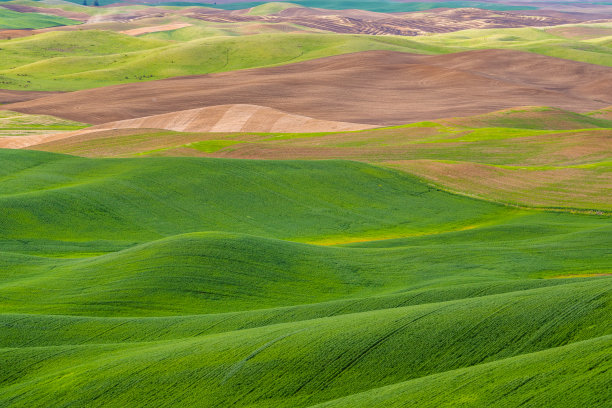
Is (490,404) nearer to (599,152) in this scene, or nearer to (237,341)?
(237,341)

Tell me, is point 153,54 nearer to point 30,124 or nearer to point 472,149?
point 30,124

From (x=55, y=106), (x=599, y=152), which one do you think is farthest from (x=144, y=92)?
(x=599, y=152)

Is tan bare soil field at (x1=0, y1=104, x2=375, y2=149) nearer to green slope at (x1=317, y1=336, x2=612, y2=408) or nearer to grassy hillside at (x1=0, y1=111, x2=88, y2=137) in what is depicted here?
grassy hillside at (x1=0, y1=111, x2=88, y2=137)

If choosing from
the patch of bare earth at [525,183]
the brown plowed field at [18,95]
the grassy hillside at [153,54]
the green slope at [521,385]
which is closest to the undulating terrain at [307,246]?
the green slope at [521,385]

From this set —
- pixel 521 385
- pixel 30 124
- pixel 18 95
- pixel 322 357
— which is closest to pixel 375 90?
pixel 30 124

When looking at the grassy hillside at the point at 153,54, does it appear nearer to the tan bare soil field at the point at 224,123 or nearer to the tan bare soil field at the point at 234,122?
the tan bare soil field at the point at 234,122
